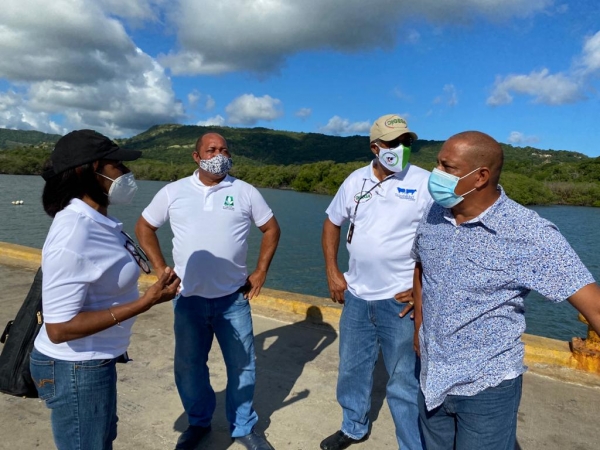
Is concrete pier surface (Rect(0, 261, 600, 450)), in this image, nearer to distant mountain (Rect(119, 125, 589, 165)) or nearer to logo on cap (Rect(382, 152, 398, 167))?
logo on cap (Rect(382, 152, 398, 167))

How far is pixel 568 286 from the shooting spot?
162 centimetres

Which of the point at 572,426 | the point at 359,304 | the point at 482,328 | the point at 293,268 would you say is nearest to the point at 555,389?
the point at 572,426

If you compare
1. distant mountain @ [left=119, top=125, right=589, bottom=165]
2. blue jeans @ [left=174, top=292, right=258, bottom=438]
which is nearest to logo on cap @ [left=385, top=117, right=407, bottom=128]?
blue jeans @ [left=174, top=292, right=258, bottom=438]

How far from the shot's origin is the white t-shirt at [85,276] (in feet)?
5.34

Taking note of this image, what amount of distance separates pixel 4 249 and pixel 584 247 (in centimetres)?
2376

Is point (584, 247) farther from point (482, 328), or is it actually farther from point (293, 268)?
point (482, 328)

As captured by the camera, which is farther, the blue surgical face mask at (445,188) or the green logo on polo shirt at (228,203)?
the green logo on polo shirt at (228,203)

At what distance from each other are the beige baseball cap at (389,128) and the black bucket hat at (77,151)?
1605 millimetres

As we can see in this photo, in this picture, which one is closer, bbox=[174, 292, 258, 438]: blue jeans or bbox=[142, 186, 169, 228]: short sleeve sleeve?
bbox=[174, 292, 258, 438]: blue jeans

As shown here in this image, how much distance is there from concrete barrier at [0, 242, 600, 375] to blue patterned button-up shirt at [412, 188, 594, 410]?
8.46ft

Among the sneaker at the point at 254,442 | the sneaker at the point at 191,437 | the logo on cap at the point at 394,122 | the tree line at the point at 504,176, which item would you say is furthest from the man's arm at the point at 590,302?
the tree line at the point at 504,176

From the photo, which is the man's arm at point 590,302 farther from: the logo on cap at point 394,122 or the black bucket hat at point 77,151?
the black bucket hat at point 77,151

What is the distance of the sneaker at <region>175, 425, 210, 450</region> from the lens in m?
2.87

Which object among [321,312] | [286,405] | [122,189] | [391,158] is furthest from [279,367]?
[122,189]
